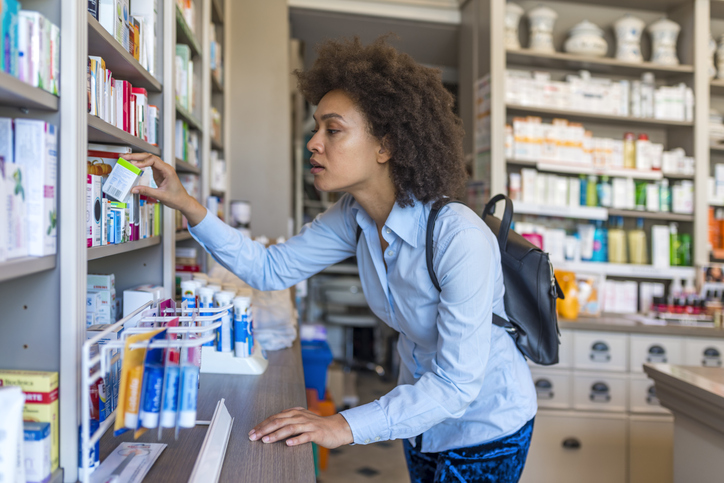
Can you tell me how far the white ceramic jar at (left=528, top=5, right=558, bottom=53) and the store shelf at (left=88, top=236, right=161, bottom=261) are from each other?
2.88m

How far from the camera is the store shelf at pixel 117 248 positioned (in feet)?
3.65

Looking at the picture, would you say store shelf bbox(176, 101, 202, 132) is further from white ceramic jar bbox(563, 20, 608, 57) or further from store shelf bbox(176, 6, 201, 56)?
white ceramic jar bbox(563, 20, 608, 57)

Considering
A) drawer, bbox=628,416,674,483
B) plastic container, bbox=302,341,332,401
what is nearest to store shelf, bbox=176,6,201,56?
plastic container, bbox=302,341,332,401

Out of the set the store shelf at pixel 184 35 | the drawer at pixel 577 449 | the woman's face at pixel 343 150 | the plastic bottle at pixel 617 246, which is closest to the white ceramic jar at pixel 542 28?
the plastic bottle at pixel 617 246

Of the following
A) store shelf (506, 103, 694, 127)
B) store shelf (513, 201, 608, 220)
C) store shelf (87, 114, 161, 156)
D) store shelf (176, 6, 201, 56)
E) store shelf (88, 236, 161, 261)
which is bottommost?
store shelf (88, 236, 161, 261)

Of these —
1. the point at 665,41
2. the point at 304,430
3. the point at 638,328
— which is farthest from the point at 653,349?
the point at 304,430

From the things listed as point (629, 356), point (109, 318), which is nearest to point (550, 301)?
point (109, 318)

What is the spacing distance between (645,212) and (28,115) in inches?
143

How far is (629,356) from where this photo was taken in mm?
3037

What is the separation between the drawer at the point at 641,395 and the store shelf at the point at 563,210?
1.03 meters

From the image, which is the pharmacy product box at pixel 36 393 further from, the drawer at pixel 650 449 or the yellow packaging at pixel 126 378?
the drawer at pixel 650 449

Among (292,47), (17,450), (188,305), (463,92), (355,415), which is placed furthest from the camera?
(292,47)

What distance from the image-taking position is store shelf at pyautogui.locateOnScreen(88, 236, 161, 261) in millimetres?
1112

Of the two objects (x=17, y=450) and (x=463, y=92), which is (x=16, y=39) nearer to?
(x=17, y=450)
